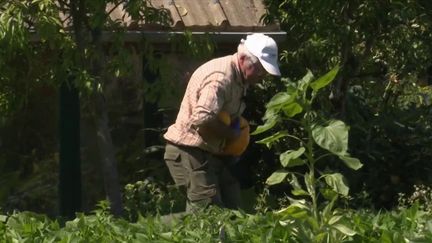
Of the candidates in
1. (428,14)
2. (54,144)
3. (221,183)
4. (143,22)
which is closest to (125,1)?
(143,22)

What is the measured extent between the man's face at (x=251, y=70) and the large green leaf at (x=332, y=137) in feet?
8.02

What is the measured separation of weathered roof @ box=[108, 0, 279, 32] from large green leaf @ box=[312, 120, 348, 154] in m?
4.73

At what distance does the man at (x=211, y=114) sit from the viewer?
24.6ft

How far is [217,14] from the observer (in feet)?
34.7

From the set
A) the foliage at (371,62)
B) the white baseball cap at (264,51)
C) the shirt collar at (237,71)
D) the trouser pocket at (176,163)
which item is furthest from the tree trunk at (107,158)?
the foliage at (371,62)

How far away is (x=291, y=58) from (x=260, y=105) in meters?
0.54

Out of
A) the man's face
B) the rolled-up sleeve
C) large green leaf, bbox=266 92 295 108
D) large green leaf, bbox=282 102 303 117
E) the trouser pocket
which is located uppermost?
the man's face

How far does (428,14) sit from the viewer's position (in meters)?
9.88

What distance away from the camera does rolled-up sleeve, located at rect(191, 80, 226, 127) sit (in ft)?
24.4

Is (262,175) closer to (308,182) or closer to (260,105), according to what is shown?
(260,105)

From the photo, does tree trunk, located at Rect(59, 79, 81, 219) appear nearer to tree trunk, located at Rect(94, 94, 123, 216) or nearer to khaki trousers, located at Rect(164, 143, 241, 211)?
tree trunk, located at Rect(94, 94, 123, 216)

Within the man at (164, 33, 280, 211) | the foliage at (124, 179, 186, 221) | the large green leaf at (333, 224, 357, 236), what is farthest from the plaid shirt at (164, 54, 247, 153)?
the large green leaf at (333, 224, 357, 236)

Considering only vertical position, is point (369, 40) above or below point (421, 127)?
above

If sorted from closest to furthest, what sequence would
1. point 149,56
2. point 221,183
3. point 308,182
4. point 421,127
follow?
point 308,182
point 221,183
point 149,56
point 421,127
